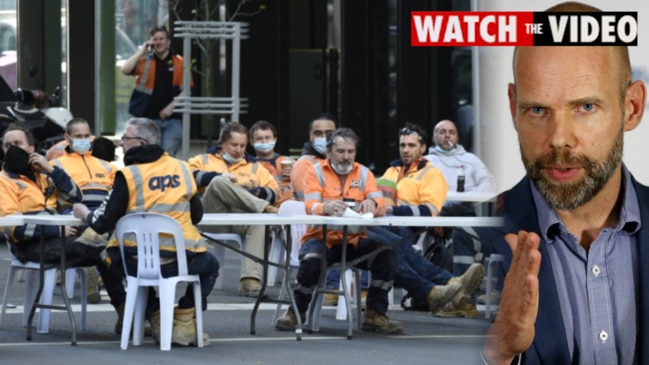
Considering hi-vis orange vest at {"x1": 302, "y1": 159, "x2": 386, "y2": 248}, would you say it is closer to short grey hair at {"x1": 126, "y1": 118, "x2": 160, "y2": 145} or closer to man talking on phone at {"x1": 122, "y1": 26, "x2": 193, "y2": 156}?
short grey hair at {"x1": 126, "y1": 118, "x2": 160, "y2": 145}

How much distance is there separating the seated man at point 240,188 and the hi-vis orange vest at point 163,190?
2.65m

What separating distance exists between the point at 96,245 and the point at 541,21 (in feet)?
27.7

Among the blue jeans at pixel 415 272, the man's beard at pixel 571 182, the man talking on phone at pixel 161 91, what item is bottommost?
the blue jeans at pixel 415 272

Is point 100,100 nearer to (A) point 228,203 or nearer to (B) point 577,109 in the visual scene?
(A) point 228,203

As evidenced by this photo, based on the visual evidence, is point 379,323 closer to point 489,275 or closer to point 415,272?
point 415,272

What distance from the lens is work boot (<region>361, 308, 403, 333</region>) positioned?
1010cm

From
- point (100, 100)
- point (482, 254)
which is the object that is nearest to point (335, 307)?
point (482, 254)

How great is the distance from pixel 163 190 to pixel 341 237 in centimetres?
141

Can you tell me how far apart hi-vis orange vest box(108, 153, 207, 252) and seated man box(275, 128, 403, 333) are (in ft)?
3.41

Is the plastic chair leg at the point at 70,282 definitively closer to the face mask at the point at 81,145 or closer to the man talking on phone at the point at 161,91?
the face mask at the point at 81,145

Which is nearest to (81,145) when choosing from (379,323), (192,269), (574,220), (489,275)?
(192,269)

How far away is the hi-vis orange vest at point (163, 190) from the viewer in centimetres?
902

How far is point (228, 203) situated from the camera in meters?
11.9

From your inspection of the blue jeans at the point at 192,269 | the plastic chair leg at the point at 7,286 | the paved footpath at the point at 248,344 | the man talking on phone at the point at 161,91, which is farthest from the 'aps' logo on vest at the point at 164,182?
the man talking on phone at the point at 161,91
